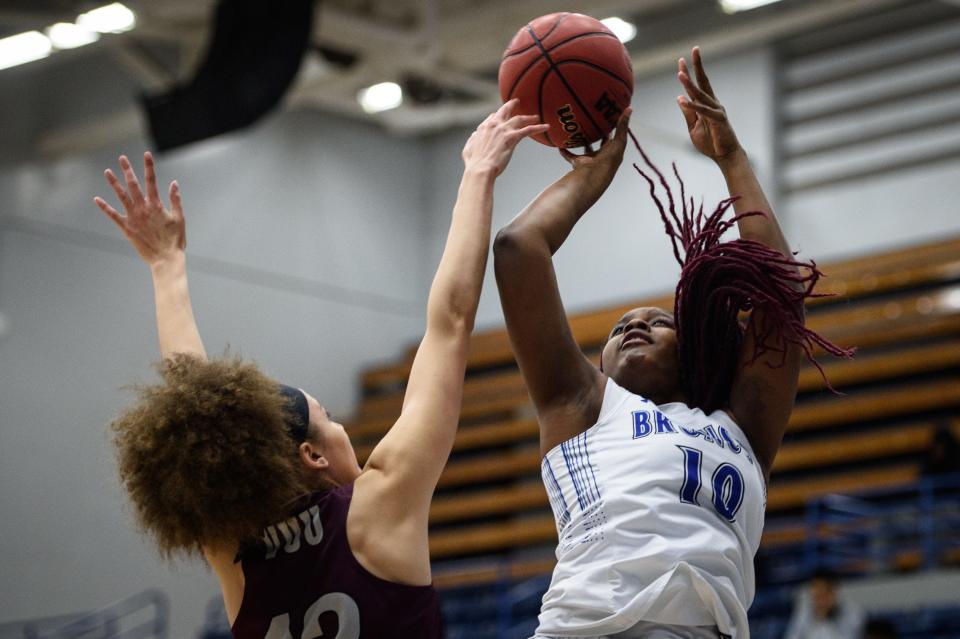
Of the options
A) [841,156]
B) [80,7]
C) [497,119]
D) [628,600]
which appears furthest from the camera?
[841,156]

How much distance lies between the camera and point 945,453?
9.15 meters

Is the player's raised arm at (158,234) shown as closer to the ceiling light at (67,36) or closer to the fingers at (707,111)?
the fingers at (707,111)

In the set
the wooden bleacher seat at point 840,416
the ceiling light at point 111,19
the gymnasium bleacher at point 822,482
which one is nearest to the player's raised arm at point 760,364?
the gymnasium bleacher at point 822,482

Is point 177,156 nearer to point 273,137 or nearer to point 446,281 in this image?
point 273,137

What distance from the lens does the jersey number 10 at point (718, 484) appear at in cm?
258

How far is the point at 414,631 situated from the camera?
2271 millimetres

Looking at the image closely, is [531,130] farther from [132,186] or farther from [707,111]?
[132,186]

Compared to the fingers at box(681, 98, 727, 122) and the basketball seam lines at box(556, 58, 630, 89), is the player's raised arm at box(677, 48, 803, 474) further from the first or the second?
the basketball seam lines at box(556, 58, 630, 89)

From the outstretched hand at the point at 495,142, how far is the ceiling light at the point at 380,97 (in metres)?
11.0

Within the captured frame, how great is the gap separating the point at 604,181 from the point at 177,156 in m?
10.4

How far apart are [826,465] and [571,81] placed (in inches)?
325

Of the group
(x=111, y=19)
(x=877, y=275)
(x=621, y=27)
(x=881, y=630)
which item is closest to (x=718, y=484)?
(x=881, y=630)

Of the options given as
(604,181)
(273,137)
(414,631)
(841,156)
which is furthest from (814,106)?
(414,631)

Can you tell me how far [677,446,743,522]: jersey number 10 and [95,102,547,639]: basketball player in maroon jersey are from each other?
0.51 meters
